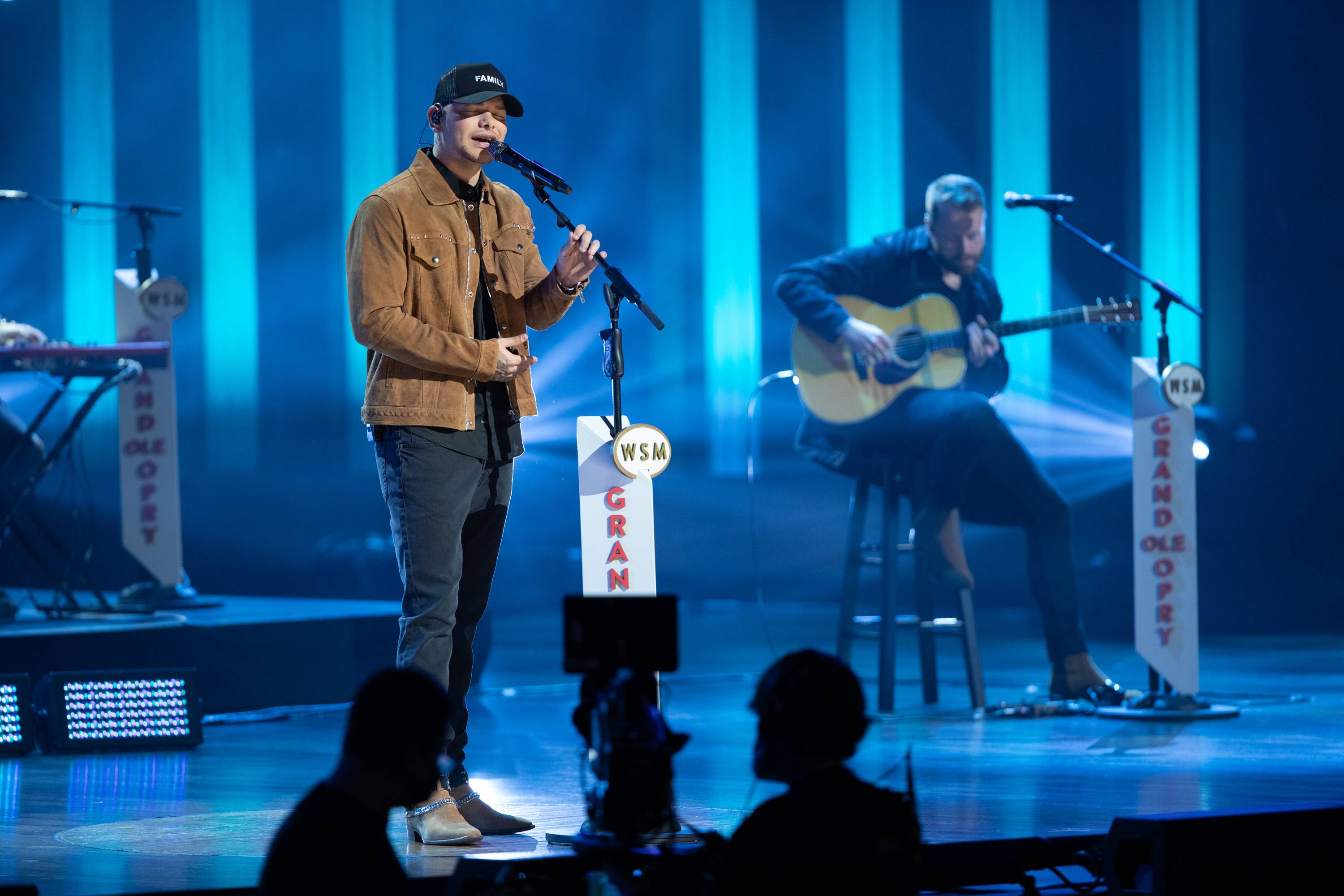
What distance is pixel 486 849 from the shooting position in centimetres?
295

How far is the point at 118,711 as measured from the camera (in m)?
4.78

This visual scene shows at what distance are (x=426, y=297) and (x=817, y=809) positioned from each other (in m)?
1.58

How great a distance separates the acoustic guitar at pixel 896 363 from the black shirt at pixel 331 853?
12.6 ft

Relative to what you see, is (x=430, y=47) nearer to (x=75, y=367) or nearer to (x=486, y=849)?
(x=75, y=367)

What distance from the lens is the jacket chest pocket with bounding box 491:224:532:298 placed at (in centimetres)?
A: 321

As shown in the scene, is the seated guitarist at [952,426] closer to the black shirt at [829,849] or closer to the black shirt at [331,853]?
the black shirt at [829,849]

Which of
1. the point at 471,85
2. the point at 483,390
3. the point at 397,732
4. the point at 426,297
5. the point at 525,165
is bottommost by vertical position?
the point at 397,732

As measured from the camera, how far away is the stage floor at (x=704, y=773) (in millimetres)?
3105

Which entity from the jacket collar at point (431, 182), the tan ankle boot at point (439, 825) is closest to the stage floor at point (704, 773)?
the tan ankle boot at point (439, 825)

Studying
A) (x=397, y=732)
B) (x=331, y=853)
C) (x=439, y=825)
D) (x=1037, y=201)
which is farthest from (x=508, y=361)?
(x=1037, y=201)

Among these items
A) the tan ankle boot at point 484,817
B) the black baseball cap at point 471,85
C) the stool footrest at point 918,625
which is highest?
the black baseball cap at point 471,85

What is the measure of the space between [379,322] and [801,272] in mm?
2815

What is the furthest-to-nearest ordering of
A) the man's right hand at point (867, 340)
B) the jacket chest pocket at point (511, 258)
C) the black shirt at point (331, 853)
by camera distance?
the man's right hand at point (867, 340), the jacket chest pocket at point (511, 258), the black shirt at point (331, 853)

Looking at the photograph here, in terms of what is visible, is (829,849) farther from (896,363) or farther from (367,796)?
(896,363)
